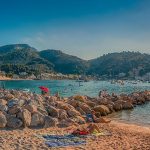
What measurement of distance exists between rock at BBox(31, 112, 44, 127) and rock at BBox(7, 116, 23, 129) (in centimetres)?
91

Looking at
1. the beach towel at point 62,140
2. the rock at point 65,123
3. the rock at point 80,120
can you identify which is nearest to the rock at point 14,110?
the rock at point 65,123

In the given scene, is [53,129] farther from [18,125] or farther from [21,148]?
[21,148]

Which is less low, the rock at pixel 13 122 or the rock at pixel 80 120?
the rock at pixel 13 122

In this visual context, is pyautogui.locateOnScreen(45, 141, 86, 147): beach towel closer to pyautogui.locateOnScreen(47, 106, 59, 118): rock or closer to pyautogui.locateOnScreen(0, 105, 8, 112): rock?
pyautogui.locateOnScreen(0, 105, 8, 112): rock

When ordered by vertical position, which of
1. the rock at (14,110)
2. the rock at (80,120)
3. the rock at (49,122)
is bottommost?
the rock at (80,120)

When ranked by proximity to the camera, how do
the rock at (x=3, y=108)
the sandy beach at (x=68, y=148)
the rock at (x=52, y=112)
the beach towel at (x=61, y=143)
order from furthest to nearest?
the rock at (x=52, y=112) → the rock at (x=3, y=108) → the beach towel at (x=61, y=143) → the sandy beach at (x=68, y=148)

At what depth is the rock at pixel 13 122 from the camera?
17594 millimetres

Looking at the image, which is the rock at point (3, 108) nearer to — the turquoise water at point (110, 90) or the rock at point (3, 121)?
the rock at point (3, 121)

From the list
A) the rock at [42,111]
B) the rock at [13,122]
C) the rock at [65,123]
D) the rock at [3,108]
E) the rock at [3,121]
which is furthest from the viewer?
the rock at [42,111]

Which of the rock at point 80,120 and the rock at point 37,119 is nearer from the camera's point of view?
the rock at point 37,119

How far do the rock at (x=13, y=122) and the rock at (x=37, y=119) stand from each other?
908 millimetres

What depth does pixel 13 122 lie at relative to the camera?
17.7 meters

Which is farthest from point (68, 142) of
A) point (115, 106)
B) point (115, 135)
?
point (115, 106)

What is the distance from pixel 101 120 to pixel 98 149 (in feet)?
30.2
